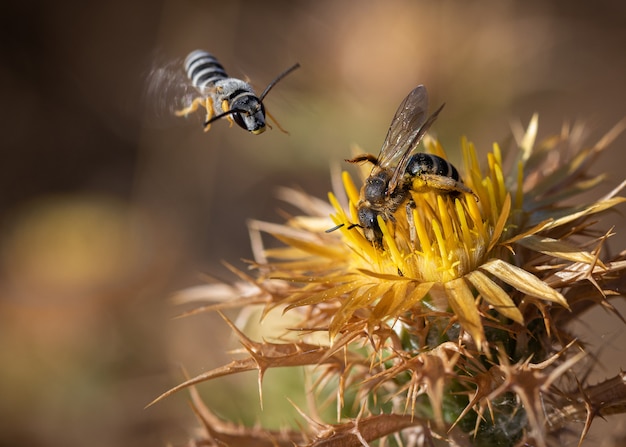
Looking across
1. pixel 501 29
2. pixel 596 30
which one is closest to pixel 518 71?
pixel 501 29

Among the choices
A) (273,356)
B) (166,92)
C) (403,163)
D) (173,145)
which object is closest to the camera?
(273,356)

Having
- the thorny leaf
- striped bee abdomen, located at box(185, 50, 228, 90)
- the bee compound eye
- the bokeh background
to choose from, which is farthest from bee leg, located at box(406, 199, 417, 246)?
the bokeh background

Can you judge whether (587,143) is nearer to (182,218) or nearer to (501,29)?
(501,29)

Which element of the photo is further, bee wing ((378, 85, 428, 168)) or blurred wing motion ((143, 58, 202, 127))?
blurred wing motion ((143, 58, 202, 127))

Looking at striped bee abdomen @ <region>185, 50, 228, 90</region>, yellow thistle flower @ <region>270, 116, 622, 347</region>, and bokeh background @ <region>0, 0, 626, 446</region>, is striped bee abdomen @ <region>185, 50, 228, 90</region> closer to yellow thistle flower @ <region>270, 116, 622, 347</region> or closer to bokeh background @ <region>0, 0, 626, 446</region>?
yellow thistle flower @ <region>270, 116, 622, 347</region>

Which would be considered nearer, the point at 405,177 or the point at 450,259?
the point at 450,259

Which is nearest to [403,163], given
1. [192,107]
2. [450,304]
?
[450,304]

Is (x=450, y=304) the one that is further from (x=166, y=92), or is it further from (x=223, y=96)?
(x=166, y=92)
